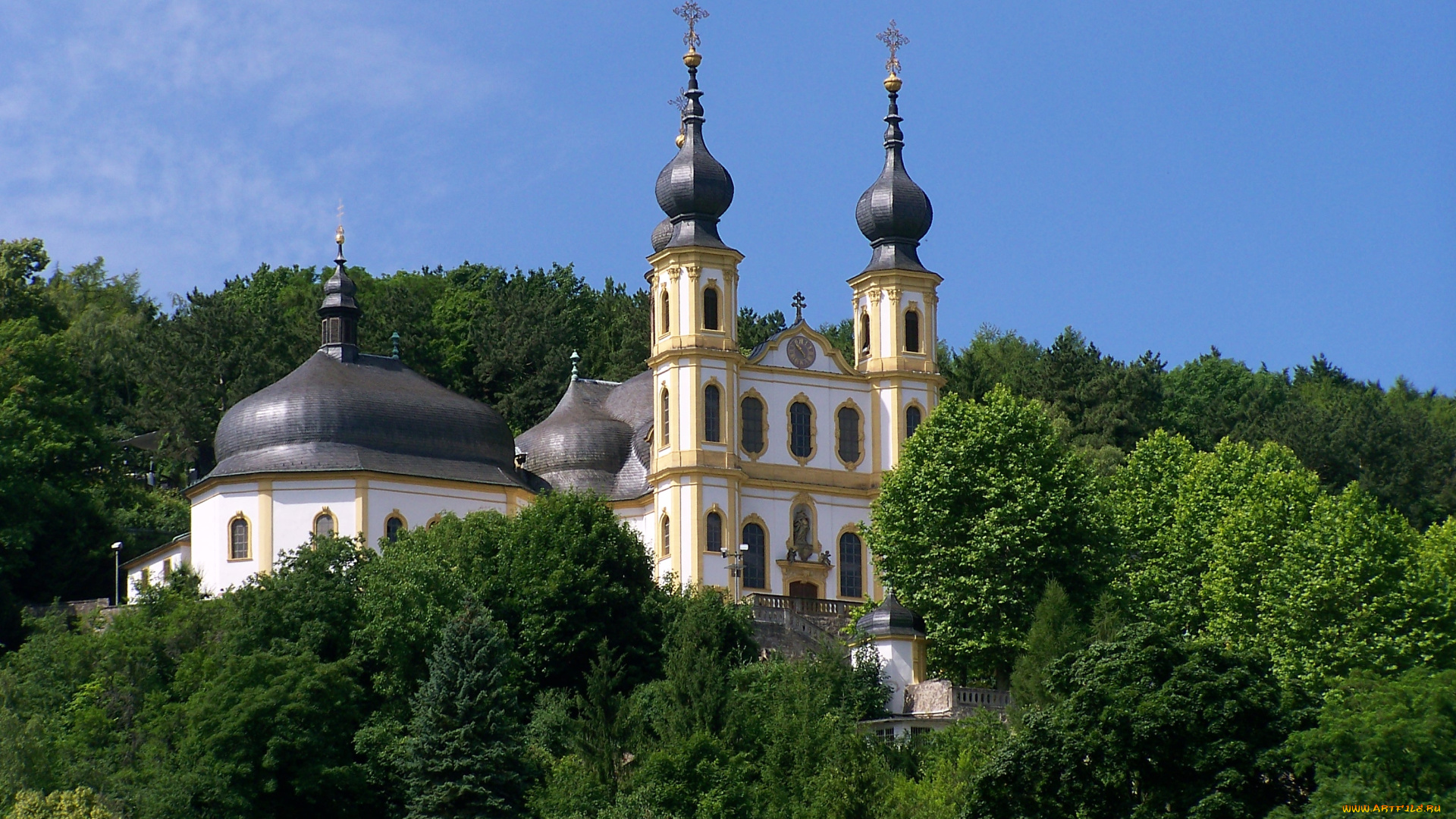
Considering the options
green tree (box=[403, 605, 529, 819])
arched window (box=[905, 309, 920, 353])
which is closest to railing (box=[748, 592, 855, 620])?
arched window (box=[905, 309, 920, 353])

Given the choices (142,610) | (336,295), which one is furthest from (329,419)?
(142,610)

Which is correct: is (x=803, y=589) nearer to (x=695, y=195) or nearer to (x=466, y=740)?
(x=695, y=195)

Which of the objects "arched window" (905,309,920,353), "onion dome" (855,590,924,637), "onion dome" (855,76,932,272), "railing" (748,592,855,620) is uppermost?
"onion dome" (855,76,932,272)

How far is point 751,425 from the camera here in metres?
71.7

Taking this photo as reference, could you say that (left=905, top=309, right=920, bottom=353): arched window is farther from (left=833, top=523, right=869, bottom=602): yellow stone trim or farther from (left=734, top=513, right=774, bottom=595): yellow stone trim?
(left=734, top=513, right=774, bottom=595): yellow stone trim

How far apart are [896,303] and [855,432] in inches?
149

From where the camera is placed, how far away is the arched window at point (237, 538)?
70938mm

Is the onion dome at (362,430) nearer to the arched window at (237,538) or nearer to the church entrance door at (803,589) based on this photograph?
the arched window at (237,538)

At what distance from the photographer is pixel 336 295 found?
78.1 metres

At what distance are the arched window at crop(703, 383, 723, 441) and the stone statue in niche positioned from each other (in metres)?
2.97

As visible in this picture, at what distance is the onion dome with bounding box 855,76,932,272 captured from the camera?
244 ft

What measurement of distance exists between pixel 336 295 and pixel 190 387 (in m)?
10.7

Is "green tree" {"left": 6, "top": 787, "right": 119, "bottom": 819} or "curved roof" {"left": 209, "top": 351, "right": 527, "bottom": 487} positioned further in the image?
"curved roof" {"left": 209, "top": 351, "right": 527, "bottom": 487}

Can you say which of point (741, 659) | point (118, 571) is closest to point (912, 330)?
point (741, 659)
